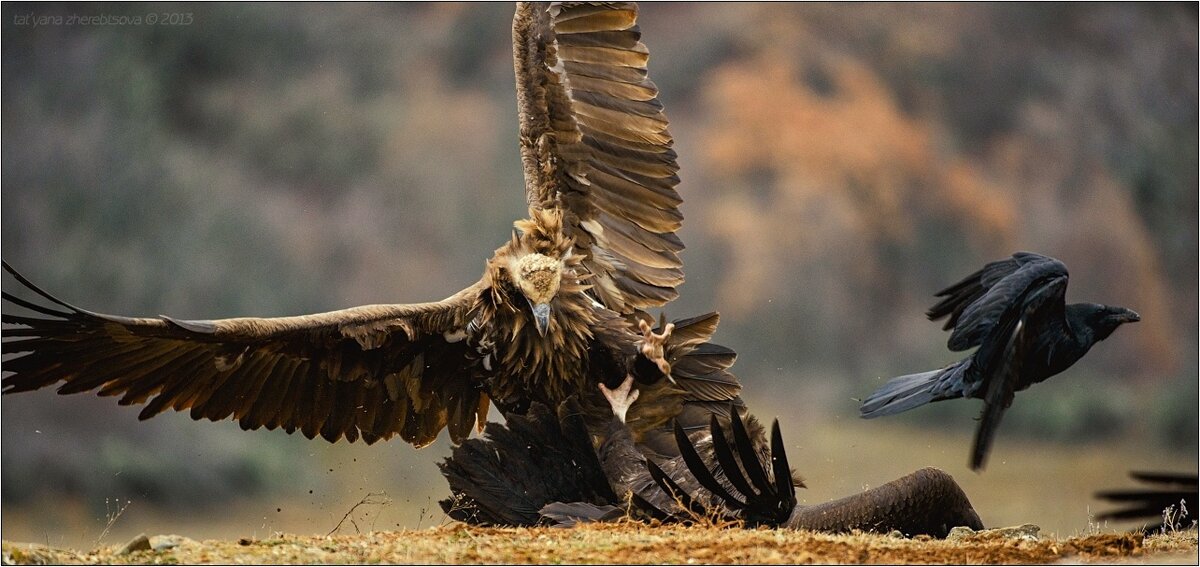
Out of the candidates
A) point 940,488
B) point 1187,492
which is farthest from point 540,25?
point 1187,492

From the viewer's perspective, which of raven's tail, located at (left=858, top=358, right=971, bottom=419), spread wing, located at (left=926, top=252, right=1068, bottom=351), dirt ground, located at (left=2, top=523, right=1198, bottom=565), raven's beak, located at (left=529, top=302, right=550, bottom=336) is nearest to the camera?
dirt ground, located at (left=2, top=523, right=1198, bottom=565)

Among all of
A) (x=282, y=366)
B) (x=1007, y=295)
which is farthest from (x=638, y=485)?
(x=1007, y=295)

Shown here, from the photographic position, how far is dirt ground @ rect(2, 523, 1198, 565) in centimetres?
492

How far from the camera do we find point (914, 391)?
5.59 m

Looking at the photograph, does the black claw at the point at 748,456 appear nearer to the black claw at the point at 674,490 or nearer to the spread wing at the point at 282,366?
the black claw at the point at 674,490

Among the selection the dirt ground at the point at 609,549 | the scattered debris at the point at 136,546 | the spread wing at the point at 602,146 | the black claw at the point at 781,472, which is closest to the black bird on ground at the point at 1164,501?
the dirt ground at the point at 609,549

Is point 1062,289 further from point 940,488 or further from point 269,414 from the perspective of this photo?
point 269,414

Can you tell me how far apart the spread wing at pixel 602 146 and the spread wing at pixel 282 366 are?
0.87 m

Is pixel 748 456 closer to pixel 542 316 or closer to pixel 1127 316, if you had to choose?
pixel 542 316

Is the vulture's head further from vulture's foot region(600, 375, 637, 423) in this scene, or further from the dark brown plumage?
vulture's foot region(600, 375, 637, 423)

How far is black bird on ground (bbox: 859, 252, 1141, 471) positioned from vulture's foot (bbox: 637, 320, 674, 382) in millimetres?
1178

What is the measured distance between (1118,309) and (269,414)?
399 centimetres

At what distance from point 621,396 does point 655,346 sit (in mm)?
350

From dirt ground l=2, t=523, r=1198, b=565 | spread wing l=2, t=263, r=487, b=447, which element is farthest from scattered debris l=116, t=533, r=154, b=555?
spread wing l=2, t=263, r=487, b=447
